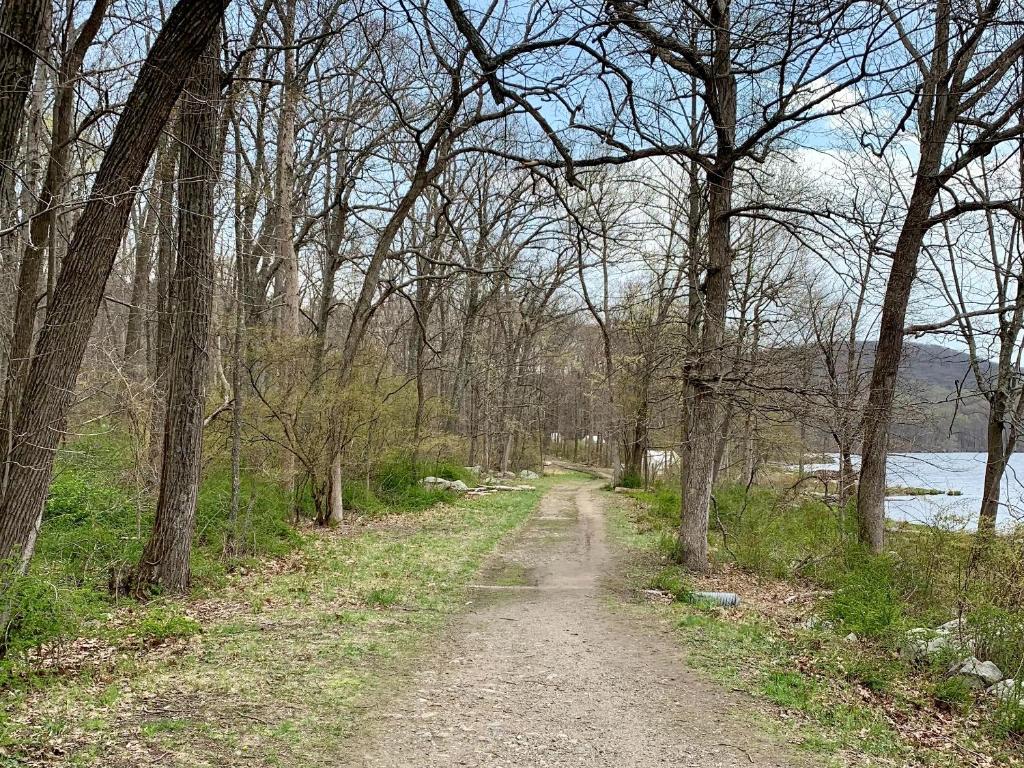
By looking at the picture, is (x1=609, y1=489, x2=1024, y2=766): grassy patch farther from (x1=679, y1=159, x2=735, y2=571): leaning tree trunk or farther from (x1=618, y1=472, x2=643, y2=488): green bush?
(x1=618, y1=472, x2=643, y2=488): green bush

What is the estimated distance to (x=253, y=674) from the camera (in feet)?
16.9

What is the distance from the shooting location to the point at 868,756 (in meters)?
4.34

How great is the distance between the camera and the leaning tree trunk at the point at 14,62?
5.18m

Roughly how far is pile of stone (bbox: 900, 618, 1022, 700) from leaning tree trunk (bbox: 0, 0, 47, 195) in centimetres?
845

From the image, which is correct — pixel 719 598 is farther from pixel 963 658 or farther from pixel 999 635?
pixel 999 635

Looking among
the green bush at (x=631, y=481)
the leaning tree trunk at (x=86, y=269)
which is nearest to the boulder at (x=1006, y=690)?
the leaning tree trunk at (x=86, y=269)

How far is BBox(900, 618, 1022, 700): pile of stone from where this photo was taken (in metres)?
5.36

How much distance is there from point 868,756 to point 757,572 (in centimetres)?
583

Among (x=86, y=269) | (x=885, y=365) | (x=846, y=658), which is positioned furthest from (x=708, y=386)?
(x=86, y=269)

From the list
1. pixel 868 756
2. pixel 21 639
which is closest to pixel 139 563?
pixel 21 639

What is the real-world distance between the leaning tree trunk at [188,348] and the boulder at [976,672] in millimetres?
7328

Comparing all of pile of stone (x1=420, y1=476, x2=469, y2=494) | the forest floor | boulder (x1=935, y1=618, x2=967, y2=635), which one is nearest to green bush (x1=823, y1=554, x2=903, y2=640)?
boulder (x1=935, y1=618, x2=967, y2=635)

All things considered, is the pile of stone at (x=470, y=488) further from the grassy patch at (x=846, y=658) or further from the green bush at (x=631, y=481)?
the grassy patch at (x=846, y=658)

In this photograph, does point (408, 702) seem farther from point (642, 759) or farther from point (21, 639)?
point (21, 639)
